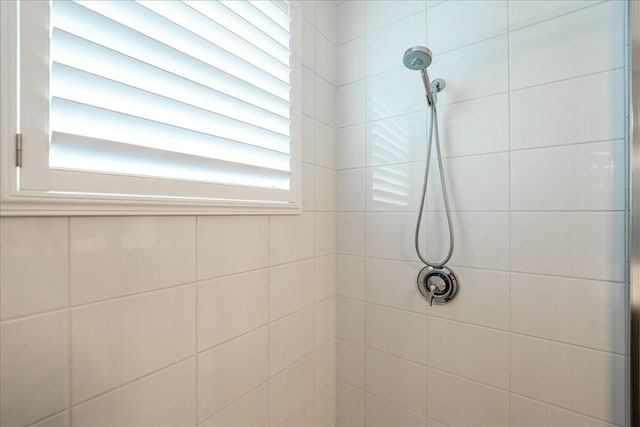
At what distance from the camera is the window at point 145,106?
53cm

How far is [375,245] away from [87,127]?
3.59ft

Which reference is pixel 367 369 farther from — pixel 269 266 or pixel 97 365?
pixel 97 365

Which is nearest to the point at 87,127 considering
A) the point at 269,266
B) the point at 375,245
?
the point at 269,266

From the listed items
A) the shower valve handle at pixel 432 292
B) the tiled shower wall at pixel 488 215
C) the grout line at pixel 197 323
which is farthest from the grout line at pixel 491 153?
the grout line at pixel 197 323

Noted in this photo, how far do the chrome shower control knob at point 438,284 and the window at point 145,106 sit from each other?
63cm

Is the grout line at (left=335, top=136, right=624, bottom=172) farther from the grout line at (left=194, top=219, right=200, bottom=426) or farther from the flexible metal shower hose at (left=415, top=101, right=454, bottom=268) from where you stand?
the grout line at (left=194, top=219, right=200, bottom=426)

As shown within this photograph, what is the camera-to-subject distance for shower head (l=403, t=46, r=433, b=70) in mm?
927

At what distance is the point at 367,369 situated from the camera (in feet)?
4.39

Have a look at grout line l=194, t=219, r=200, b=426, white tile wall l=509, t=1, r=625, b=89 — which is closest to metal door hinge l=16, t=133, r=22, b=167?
grout line l=194, t=219, r=200, b=426

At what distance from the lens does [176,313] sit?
77cm

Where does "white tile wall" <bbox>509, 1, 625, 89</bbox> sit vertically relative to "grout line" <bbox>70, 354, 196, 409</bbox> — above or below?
above

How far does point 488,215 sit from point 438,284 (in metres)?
0.33

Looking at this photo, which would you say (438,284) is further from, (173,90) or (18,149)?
(18,149)

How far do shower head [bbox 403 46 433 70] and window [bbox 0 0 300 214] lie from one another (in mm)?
476
